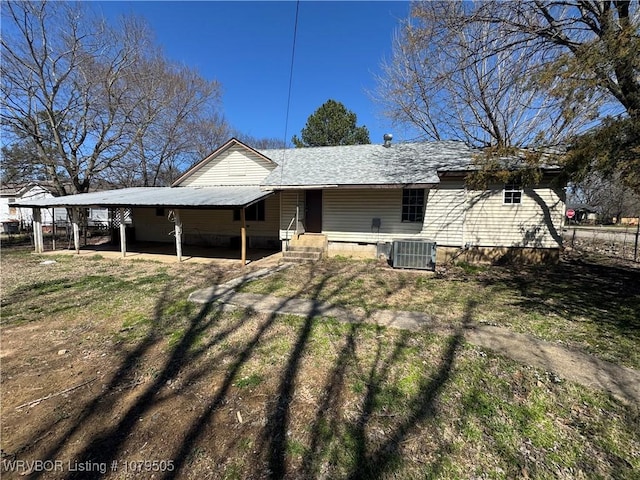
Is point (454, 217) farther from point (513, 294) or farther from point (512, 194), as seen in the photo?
point (513, 294)

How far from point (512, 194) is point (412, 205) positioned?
3.39m

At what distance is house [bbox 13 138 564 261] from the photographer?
1027 centimetres

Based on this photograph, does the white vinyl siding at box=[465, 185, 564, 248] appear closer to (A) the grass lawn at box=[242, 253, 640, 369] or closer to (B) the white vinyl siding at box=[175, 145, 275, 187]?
(A) the grass lawn at box=[242, 253, 640, 369]

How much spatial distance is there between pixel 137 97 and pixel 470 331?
77.5 ft

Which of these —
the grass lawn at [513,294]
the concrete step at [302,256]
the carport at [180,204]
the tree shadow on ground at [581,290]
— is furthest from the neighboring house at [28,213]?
the tree shadow on ground at [581,290]

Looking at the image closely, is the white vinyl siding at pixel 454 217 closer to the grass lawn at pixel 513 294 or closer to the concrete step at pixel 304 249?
the concrete step at pixel 304 249

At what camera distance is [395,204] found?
11102 mm

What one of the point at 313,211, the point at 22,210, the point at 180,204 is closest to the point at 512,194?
the point at 313,211

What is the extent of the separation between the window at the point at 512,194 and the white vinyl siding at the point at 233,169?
9505 millimetres

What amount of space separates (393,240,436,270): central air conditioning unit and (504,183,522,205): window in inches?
135

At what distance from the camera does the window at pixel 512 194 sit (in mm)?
10391

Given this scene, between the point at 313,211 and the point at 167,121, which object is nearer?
the point at 313,211

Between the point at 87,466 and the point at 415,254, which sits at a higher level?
the point at 415,254

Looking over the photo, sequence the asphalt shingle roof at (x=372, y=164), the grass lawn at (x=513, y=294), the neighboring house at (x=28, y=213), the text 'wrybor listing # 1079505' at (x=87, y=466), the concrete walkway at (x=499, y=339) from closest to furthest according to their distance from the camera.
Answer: the text 'wrybor listing # 1079505' at (x=87, y=466), the concrete walkway at (x=499, y=339), the grass lawn at (x=513, y=294), the asphalt shingle roof at (x=372, y=164), the neighboring house at (x=28, y=213)
